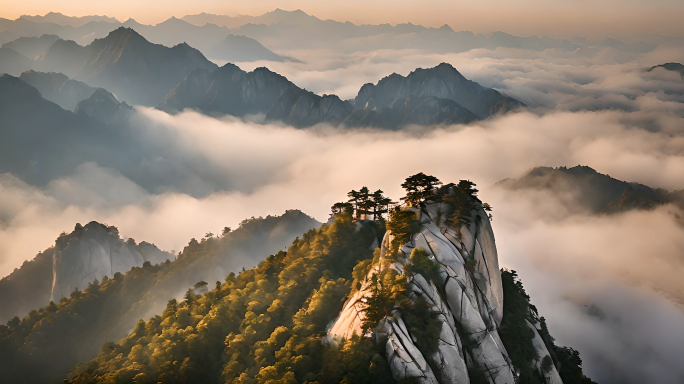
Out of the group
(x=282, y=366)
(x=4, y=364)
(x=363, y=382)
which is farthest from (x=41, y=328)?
(x=363, y=382)

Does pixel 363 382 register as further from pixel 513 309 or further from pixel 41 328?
pixel 41 328

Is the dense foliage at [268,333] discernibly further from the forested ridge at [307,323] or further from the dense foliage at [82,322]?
the dense foliage at [82,322]

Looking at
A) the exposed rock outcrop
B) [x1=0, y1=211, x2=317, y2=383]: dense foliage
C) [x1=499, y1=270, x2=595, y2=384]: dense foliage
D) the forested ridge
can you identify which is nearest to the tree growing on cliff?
the forested ridge

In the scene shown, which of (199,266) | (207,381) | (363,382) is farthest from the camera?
(199,266)

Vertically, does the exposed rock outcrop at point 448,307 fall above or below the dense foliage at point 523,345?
above

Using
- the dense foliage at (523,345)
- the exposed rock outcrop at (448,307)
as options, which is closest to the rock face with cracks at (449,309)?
the exposed rock outcrop at (448,307)

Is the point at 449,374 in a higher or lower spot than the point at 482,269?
lower

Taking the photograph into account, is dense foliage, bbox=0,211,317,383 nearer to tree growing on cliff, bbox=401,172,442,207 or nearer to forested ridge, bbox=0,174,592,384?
forested ridge, bbox=0,174,592,384
